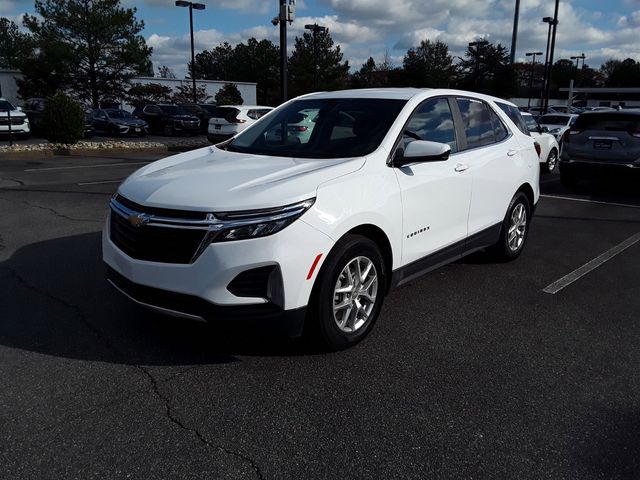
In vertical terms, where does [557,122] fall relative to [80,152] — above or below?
above

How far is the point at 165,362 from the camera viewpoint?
3578 mm

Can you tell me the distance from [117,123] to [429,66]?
49.9m

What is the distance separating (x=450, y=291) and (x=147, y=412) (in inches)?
116

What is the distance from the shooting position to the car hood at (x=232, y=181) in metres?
3.23

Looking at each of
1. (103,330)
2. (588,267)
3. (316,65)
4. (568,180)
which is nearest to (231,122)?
(568,180)

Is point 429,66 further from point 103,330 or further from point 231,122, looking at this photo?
point 103,330

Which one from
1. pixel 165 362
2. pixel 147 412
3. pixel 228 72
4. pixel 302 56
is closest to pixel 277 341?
pixel 165 362

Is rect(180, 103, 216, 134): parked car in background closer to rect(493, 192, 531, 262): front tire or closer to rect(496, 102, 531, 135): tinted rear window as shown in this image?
rect(496, 102, 531, 135): tinted rear window

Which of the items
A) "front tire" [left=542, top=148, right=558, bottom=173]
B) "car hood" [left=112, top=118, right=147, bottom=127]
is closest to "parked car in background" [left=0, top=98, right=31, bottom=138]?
"car hood" [left=112, top=118, right=147, bottom=127]

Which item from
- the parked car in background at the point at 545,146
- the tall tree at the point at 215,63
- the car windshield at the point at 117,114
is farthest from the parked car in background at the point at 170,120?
the tall tree at the point at 215,63

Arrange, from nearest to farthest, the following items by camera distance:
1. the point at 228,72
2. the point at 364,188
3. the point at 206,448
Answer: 1. the point at 206,448
2. the point at 364,188
3. the point at 228,72

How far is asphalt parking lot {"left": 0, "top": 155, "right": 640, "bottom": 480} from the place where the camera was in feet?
8.65

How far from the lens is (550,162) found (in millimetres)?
15117

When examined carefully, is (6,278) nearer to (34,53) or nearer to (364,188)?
(364,188)
